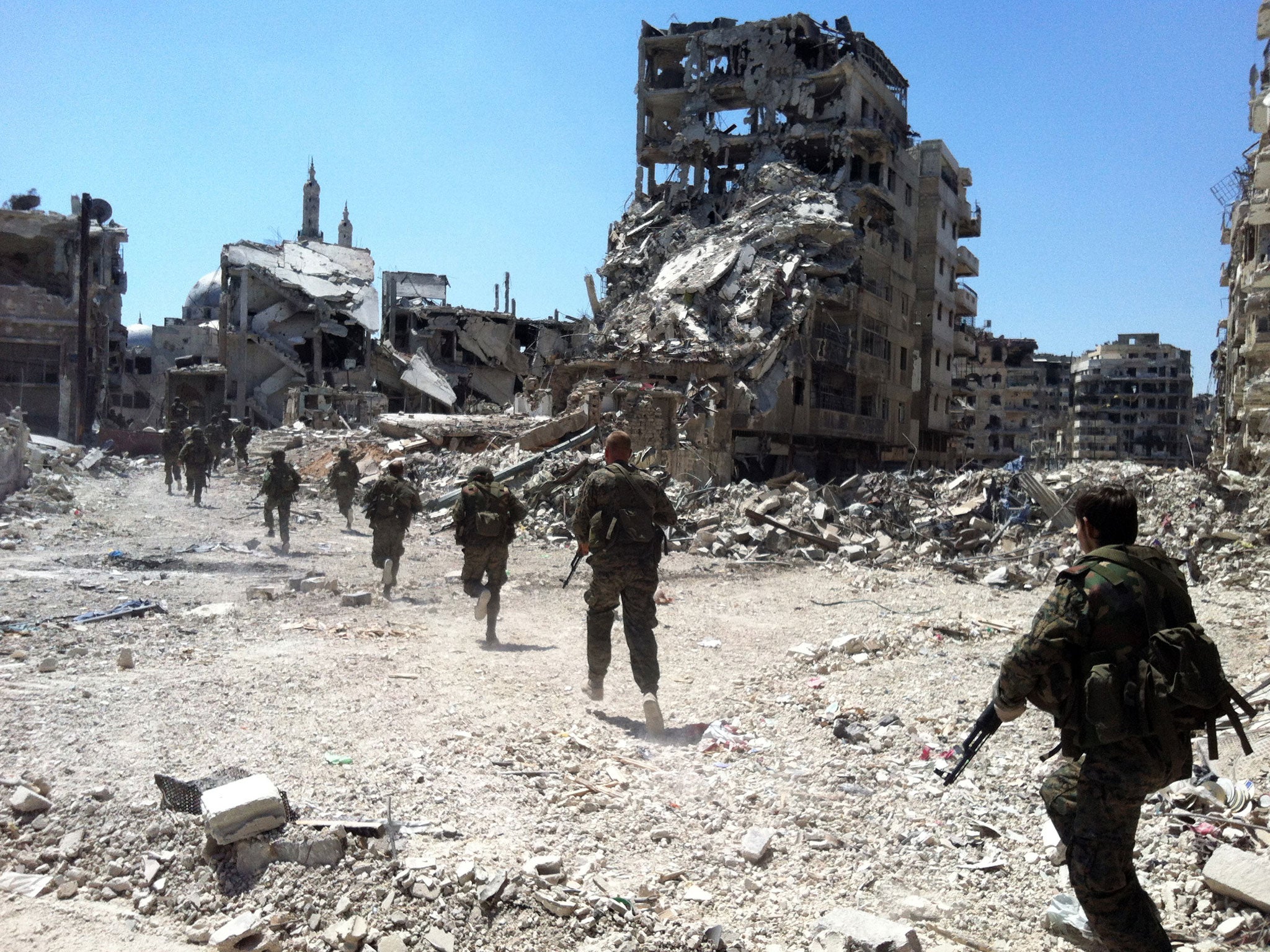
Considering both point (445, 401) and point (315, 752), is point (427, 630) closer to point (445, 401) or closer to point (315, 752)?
point (315, 752)

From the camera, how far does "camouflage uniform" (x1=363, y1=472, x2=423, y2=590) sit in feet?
32.6

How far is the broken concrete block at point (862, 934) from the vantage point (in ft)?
10.3

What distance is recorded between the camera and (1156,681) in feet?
8.61

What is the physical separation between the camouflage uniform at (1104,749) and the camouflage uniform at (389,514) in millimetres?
Answer: 8008

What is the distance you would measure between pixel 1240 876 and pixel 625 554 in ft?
11.1

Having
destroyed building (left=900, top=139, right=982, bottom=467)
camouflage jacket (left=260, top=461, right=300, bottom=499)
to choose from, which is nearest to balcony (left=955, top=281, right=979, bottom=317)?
destroyed building (left=900, top=139, right=982, bottom=467)

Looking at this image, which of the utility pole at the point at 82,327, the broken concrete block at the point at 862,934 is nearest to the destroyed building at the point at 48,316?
the utility pole at the point at 82,327

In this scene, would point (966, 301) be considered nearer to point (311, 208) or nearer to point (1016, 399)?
point (1016, 399)

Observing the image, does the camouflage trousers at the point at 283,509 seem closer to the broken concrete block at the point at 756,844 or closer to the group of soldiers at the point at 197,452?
the group of soldiers at the point at 197,452

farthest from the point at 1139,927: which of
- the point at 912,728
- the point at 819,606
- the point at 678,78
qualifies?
the point at 678,78

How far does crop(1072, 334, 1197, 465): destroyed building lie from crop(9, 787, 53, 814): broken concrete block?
9400cm

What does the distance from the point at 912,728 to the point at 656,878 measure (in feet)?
7.93

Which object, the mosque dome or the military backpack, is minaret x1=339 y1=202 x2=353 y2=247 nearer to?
the mosque dome

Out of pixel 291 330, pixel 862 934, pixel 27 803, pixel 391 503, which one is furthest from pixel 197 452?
pixel 291 330
